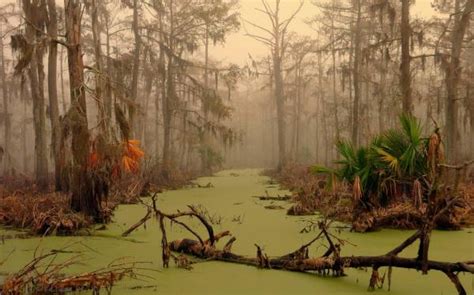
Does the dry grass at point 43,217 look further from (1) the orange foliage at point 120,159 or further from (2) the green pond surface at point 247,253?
(1) the orange foliage at point 120,159

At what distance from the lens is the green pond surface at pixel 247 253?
3.79 m

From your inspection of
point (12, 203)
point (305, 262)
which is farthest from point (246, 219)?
point (12, 203)

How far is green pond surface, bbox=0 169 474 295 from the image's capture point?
379cm

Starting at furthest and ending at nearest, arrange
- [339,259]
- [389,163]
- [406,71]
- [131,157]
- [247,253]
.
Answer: [406,71] < [131,157] < [389,163] < [247,253] < [339,259]

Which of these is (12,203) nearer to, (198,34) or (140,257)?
(140,257)

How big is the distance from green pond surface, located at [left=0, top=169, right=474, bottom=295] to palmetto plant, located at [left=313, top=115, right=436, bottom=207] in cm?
86

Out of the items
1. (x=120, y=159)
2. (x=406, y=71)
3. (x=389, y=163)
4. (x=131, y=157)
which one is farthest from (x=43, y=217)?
(x=406, y=71)

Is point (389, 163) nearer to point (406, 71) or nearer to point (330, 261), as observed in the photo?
point (330, 261)

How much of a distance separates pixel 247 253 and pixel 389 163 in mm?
3199

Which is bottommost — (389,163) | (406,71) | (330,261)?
(330,261)

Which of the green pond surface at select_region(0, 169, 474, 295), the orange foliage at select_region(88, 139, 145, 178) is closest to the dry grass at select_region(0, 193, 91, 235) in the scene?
the green pond surface at select_region(0, 169, 474, 295)

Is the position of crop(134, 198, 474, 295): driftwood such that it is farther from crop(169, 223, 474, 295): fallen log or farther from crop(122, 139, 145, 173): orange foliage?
crop(122, 139, 145, 173): orange foliage

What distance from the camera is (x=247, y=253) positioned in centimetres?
526

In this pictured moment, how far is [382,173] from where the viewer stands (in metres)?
7.17
